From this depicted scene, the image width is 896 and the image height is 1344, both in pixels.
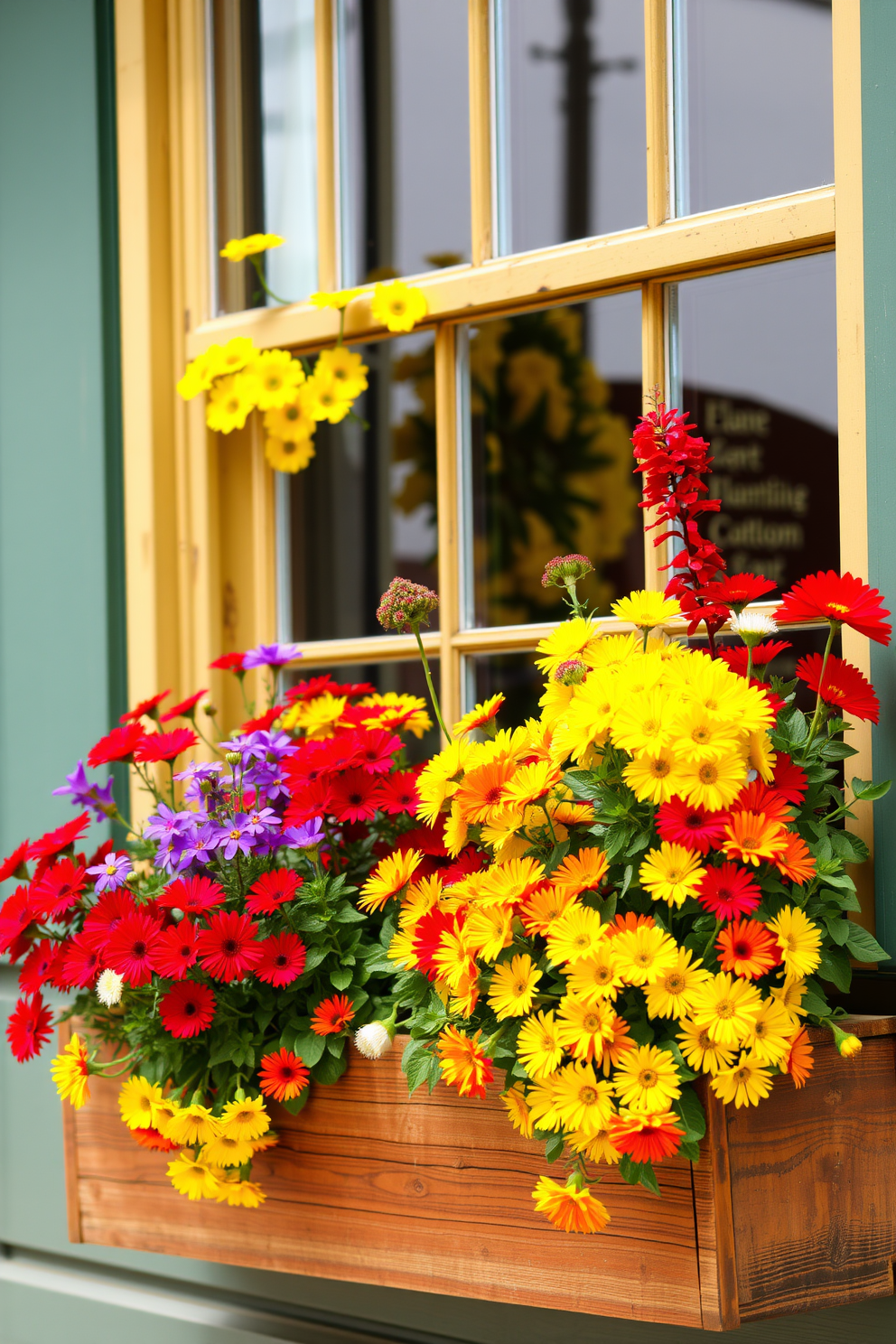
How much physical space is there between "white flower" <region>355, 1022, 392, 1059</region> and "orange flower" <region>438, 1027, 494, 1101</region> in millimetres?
111

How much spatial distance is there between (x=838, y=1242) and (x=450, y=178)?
135 cm

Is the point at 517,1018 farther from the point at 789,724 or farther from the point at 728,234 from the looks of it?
the point at 728,234

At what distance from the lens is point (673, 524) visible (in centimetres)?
138

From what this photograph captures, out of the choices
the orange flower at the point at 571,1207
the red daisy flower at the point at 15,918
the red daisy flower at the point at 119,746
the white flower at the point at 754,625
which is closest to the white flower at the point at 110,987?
the red daisy flower at the point at 15,918

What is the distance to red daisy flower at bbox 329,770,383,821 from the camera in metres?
1.18

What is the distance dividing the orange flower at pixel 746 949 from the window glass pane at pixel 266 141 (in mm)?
1138

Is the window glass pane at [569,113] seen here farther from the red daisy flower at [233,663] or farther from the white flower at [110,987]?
the white flower at [110,987]

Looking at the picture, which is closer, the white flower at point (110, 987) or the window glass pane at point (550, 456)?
the white flower at point (110, 987)

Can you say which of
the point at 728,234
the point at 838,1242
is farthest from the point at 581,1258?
the point at 728,234

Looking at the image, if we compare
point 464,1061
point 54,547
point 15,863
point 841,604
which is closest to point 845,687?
point 841,604

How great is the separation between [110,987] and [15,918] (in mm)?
161

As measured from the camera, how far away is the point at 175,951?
1.13 meters

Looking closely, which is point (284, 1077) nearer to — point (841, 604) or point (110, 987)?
point (110, 987)

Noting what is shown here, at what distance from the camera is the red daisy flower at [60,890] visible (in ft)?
4.11
